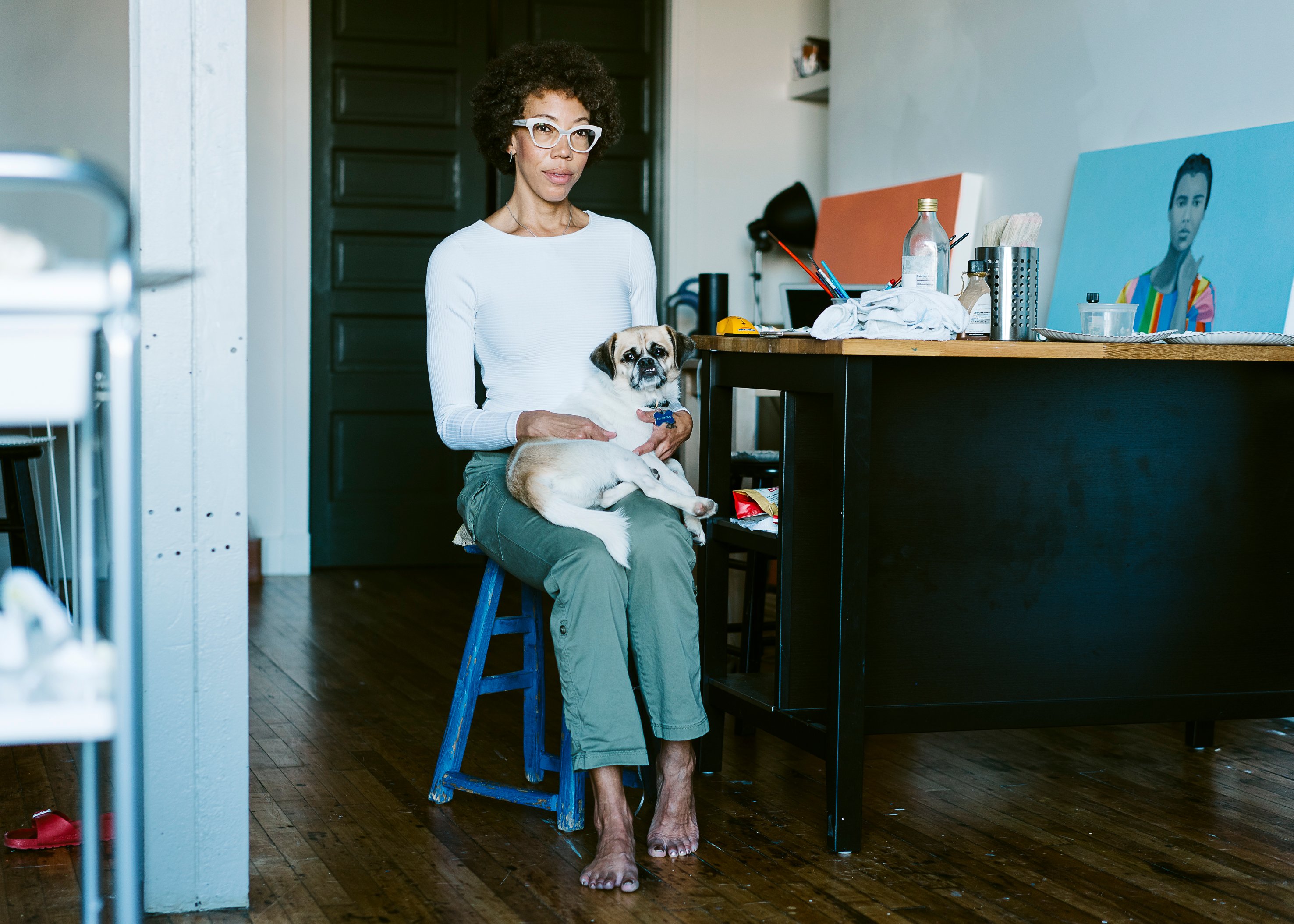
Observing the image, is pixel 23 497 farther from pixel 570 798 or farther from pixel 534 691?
pixel 570 798

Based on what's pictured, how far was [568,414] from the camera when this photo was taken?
212 centimetres

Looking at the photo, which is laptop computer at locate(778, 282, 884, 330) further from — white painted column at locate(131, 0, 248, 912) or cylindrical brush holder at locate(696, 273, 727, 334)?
white painted column at locate(131, 0, 248, 912)

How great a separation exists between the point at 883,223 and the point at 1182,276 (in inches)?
54.4

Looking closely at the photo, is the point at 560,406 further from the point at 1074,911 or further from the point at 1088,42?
the point at 1088,42

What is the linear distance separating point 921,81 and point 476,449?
2.62m

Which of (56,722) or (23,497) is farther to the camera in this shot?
(23,497)

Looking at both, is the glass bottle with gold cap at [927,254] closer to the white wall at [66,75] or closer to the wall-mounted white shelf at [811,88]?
the wall-mounted white shelf at [811,88]

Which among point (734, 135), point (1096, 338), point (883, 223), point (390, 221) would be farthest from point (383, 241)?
point (1096, 338)

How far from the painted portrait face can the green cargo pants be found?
1686mm

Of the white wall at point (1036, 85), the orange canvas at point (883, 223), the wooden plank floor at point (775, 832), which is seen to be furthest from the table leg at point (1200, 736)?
the orange canvas at point (883, 223)

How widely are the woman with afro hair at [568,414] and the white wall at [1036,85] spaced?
155cm

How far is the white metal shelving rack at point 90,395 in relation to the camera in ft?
Answer: 3.14

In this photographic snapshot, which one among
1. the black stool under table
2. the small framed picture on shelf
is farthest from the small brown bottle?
the small framed picture on shelf

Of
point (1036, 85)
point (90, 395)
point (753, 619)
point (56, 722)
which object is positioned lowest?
point (753, 619)
